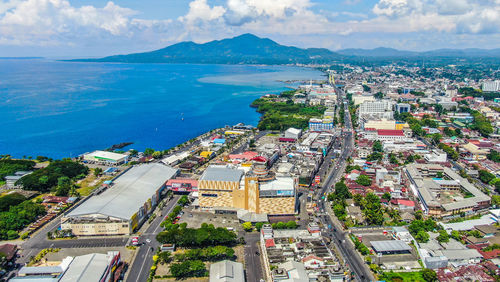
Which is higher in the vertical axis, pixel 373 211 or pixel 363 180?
pixel 373 211

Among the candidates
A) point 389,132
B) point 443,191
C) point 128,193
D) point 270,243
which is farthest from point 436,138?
point 128,193

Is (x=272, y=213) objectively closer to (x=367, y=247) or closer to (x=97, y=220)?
(x=367, y=247)

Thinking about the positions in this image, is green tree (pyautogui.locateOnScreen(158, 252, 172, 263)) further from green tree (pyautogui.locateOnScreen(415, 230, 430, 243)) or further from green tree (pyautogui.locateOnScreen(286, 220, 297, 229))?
green tree (pyautogui.locateOnScreen(415, 230, 430, 243))

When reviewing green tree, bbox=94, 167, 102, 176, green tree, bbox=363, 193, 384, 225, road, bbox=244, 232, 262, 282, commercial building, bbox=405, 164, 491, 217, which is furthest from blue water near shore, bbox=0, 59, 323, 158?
commercial building, bbox=405, 164, 491, 217

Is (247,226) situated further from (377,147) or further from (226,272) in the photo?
(377,147)

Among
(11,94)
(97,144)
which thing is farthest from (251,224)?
(11,94)

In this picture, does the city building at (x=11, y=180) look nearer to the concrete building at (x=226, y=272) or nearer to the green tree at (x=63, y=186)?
the green tree at (x=63, y=186)
